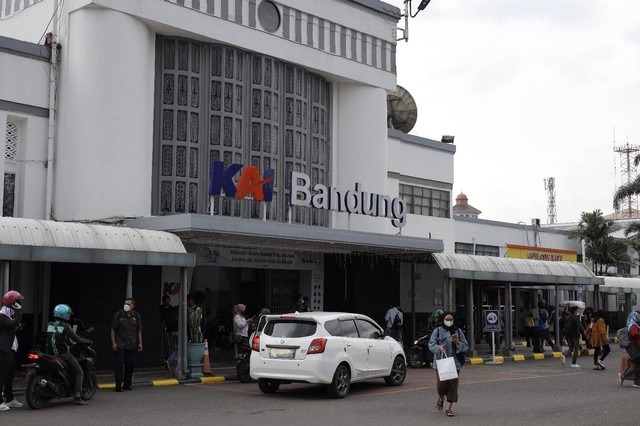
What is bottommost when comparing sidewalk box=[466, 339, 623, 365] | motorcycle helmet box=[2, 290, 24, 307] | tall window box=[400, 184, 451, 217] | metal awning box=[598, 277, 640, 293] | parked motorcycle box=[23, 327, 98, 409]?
sidewalk box=[466, 339, 623, 365]

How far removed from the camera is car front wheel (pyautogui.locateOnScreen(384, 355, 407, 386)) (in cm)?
1848

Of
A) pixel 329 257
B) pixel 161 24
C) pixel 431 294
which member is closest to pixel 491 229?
pixel 431 294

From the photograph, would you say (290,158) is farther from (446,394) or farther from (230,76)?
(446,394)

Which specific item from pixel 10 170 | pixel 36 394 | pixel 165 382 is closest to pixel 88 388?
pixel 36 394

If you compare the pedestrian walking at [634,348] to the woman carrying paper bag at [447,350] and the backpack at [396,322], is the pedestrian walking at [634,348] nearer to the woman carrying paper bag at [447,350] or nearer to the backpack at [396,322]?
the woman carrying paper bag at [447,350]

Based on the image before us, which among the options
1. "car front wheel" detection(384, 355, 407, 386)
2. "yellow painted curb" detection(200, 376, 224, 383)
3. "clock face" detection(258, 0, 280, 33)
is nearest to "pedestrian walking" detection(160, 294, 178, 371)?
"yellow painted curb" detection(200, 376, 224, 383)

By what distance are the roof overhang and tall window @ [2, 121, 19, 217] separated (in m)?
3.54

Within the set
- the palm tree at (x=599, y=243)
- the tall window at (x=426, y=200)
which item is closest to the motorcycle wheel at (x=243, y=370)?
the tall window at (x=426, y=200)

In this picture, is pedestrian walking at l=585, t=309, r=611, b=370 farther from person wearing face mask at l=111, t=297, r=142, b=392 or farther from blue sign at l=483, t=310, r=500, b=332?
person wearing face mask at l=111, t=297, r=142, b=392

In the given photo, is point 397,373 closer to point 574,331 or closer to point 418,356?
point 418,356

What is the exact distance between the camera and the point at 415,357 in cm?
2383

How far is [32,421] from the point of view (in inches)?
509

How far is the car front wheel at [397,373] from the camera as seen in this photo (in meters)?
18.5

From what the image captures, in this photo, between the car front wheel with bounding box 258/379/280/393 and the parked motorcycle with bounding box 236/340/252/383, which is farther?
the parked motorcycle with bounding box 236/340/252/383
